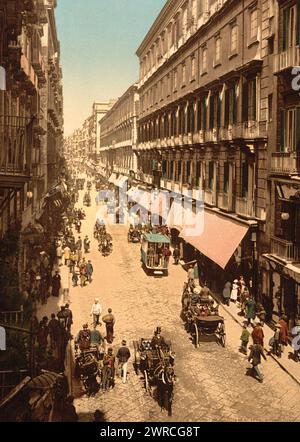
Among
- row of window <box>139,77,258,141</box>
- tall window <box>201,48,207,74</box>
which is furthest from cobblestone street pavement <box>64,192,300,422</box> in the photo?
tall window <box>201,48,207,74</box>

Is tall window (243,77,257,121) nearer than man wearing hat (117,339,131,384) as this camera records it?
No

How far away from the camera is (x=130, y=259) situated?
120ft

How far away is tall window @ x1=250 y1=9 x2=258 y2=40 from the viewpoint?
24703mm

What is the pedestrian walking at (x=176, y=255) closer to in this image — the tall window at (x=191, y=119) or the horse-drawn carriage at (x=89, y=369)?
the tall window at (x=191, y=119)

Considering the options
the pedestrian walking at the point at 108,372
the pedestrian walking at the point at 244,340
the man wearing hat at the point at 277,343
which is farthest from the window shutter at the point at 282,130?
the pedestrian walking at the point at 108,372

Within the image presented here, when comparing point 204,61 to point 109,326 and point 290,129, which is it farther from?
point 109,326

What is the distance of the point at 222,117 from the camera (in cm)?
2936

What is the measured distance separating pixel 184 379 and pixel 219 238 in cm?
1161

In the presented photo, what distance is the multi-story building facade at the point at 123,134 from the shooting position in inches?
2724

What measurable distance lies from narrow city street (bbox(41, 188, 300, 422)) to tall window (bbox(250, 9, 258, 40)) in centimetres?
1329

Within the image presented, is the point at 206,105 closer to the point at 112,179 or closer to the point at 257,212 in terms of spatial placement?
the point at 257,212

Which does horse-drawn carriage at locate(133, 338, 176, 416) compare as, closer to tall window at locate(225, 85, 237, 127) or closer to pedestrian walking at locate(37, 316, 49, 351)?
pedestrian walking at locate(37, 316, 49, 351)

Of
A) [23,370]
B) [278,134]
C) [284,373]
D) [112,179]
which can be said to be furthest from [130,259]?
[112,179]

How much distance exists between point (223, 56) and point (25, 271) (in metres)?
16.4
